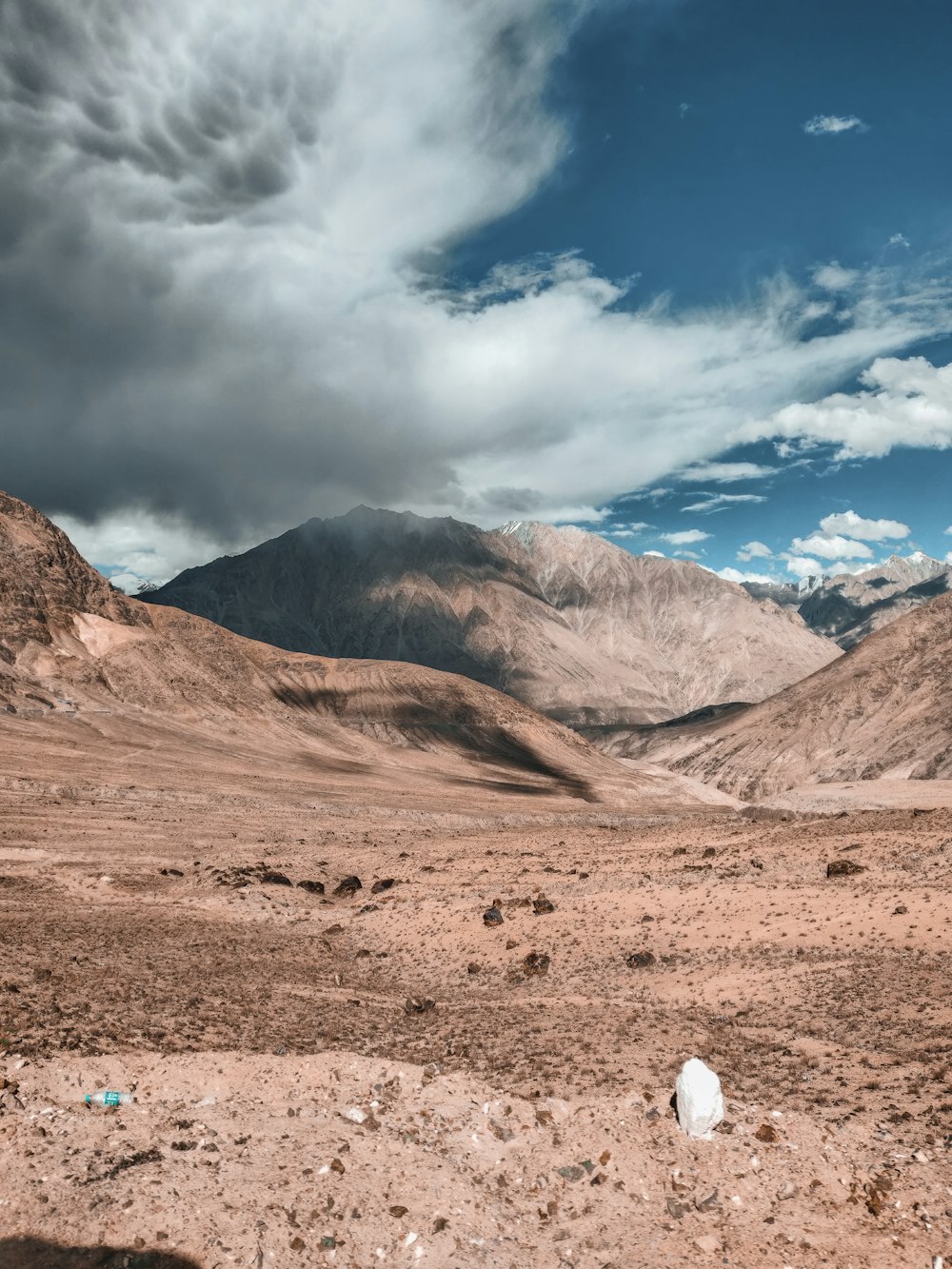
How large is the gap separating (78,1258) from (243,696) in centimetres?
10936

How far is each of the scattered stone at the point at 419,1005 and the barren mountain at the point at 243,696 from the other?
6616cm

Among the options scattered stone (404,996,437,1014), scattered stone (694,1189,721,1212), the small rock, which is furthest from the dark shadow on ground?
the small rock

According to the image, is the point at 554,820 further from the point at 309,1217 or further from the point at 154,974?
the point at 309,1217

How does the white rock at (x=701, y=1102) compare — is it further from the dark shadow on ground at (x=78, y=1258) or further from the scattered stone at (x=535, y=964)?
the scattered stone at (x=535, y=964)

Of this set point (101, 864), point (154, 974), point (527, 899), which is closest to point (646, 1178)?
point (154, 974)

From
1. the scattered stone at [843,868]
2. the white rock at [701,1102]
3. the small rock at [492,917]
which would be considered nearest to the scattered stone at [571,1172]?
the white rock at [701,1102]

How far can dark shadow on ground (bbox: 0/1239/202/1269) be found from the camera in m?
8.56

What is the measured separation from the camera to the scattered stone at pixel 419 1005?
57.9ft

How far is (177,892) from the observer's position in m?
29.5

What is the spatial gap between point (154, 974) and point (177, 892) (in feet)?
37.7

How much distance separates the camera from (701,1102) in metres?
11.3

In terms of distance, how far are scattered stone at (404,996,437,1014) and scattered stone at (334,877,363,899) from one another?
1185 centimetres

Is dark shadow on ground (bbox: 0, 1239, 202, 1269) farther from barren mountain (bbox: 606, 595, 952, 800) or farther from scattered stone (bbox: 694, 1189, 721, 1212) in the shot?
barren mountain (bbox: 606, 595, 952, 800)

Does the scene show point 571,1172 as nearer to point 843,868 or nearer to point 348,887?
point 843,868
